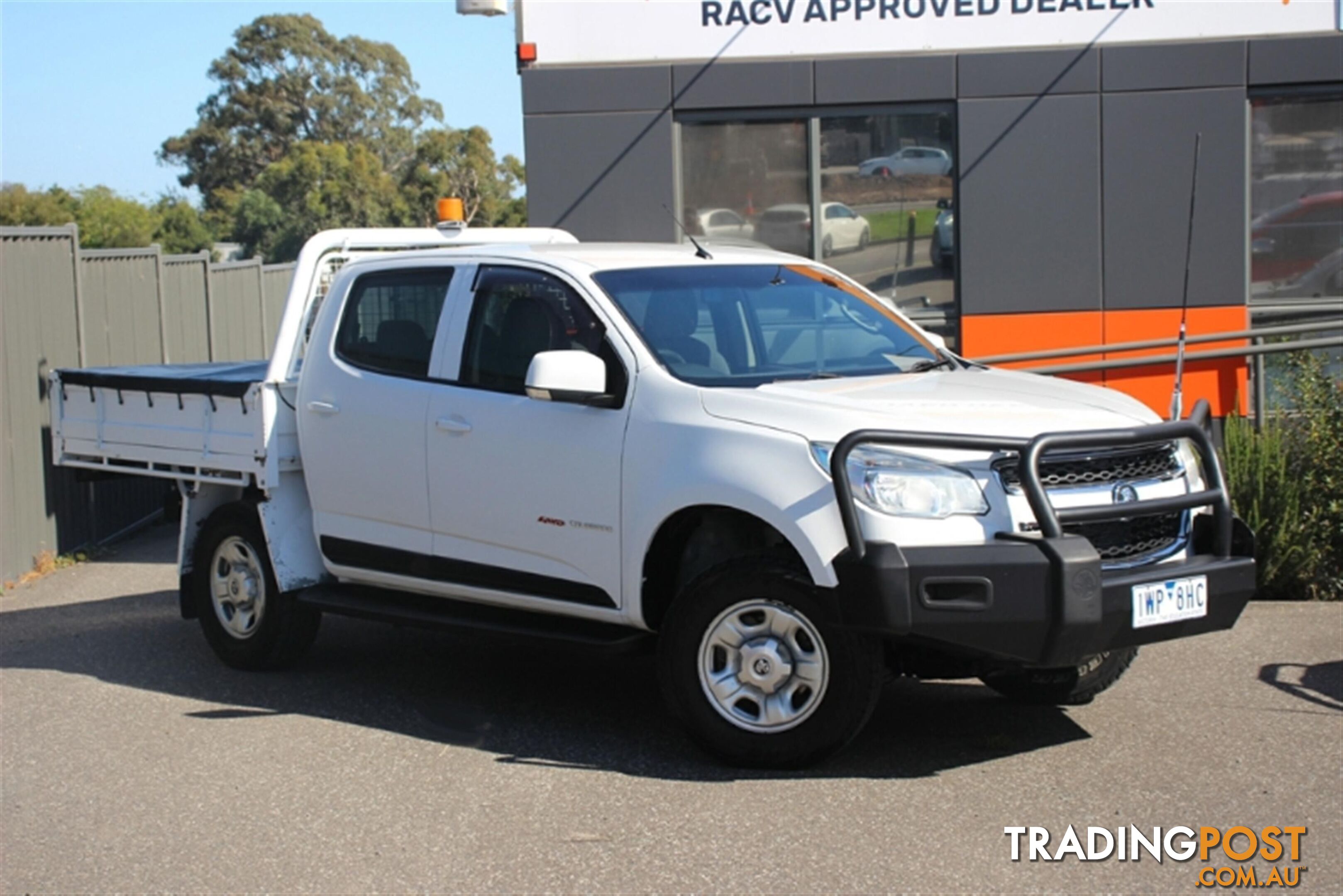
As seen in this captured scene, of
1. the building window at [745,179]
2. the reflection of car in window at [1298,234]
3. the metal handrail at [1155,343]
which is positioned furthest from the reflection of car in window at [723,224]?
the reflection of car in window at [1298,234]

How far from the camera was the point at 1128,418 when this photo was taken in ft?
19.4

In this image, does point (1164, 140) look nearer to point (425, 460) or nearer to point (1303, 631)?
point (1303, 631)

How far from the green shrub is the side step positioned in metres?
4.00

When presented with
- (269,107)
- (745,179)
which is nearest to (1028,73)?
(745,179)

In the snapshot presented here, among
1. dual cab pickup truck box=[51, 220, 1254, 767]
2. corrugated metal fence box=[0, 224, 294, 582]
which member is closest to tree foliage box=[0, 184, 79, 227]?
corrugated metal fence box=[0, 224, 294, 582]

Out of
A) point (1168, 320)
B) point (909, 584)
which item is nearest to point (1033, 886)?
point (909, 584)

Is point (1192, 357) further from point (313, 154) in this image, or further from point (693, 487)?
point (313, 154)

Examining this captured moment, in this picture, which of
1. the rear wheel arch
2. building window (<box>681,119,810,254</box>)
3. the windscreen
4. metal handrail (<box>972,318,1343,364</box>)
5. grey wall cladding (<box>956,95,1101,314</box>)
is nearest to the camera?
the rear wheel arch

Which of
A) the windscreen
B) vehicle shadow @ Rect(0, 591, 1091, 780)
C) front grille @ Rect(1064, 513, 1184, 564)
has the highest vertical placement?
the windscreen

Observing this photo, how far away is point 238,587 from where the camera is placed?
776cm

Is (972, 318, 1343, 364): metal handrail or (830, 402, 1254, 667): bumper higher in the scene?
(972, 318, 1343, 364): metal handrail

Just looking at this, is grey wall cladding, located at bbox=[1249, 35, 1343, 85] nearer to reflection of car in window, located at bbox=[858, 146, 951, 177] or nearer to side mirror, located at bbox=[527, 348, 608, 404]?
reflection of car in window, located at bbox=[858, 146, 951, 177]

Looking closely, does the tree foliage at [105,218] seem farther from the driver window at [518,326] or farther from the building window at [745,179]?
the driver window at [518,326]

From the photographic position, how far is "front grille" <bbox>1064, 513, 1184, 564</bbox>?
18.5 ft
